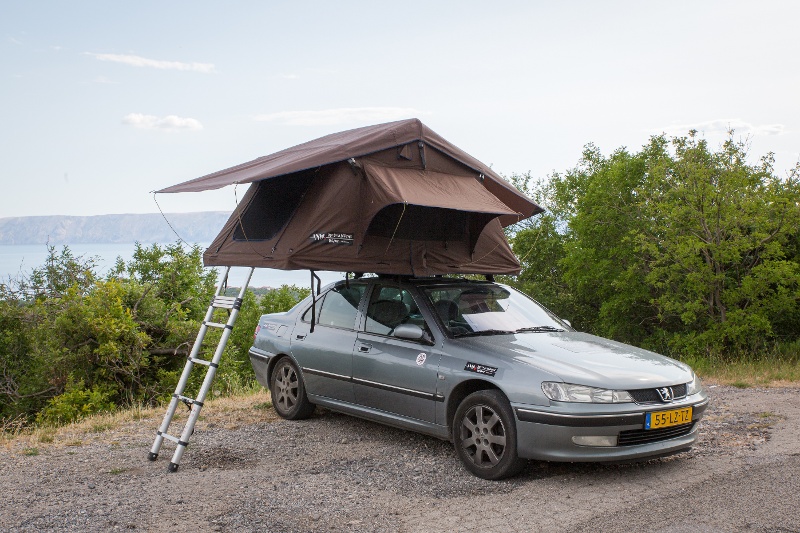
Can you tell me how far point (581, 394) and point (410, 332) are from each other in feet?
5.54

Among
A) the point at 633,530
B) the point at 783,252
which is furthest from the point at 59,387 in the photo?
the point at 783,252

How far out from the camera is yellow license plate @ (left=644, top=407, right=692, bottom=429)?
5711 mm

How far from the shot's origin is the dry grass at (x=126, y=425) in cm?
785

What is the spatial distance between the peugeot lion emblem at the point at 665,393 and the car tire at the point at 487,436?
3.88 ft

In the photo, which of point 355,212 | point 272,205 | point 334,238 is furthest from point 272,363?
point 355,212

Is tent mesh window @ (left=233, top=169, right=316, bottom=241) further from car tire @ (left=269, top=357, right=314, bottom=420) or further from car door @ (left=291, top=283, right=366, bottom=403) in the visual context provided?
car tire @ (left=269, top=357, right=314, bottom=420)

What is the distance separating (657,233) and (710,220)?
6125 mm

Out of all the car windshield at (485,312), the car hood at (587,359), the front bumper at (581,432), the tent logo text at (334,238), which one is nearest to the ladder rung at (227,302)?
the tent logo text at (334,238)

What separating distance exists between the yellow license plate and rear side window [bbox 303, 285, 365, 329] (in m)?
3.06

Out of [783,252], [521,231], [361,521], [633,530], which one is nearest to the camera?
[633,530]

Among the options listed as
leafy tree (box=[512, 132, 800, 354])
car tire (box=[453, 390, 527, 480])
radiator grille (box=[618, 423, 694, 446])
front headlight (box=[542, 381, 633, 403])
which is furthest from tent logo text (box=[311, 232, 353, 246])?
leafy tree (box=[512, 132, 800, 354])

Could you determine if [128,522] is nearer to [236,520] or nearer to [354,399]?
[236,520]

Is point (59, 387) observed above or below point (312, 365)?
below

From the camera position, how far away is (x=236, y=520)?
16.4 feet
